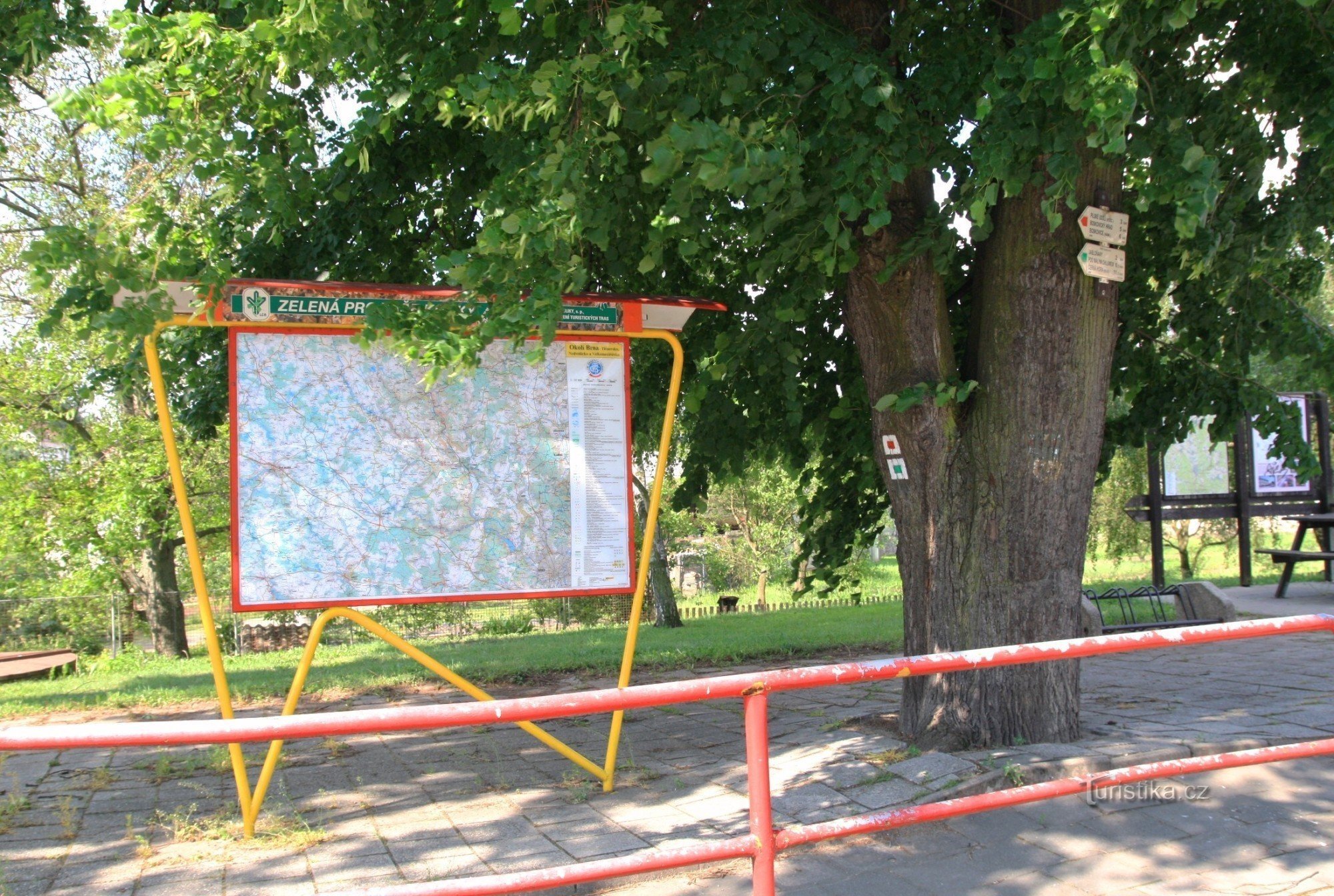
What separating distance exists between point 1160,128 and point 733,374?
124 inches

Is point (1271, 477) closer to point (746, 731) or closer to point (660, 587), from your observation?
point (660, 587)

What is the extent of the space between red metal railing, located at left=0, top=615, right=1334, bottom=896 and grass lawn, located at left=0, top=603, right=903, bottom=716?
707cm

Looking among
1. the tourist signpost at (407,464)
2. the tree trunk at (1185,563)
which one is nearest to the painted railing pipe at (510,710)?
the tourist signpost at (407,464)

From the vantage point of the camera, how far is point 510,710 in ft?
9.25

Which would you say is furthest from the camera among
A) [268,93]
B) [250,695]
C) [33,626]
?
[33,626]

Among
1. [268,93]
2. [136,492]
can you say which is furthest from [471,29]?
[136,492]

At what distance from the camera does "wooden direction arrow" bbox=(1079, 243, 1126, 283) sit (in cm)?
563

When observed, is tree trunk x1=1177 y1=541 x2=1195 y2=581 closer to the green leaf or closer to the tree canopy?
the tree canopy

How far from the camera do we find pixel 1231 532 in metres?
23.1

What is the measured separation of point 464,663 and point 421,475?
6264mm

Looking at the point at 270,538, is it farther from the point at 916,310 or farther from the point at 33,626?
the point at 33,626

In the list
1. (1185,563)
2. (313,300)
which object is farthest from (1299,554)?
(313,300)

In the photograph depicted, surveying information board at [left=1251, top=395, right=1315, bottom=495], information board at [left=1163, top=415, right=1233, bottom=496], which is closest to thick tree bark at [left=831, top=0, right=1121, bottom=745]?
information board at [left=1163, top=415, right=1233, bottom=496]

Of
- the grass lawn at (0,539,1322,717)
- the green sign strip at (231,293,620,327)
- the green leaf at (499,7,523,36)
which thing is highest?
the green leaf at (499,7,523,36)
